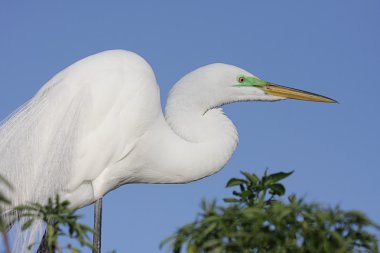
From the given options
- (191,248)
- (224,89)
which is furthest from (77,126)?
(191,248)

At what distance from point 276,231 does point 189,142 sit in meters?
3.54

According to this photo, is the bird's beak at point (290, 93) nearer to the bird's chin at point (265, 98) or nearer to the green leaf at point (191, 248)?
the bird's chin at point (265, 98)

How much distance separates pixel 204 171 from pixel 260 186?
320cm

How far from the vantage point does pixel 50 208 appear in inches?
67.2

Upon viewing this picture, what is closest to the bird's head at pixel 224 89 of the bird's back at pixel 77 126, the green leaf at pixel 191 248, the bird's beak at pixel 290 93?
the bird's beak at pixel 290 93

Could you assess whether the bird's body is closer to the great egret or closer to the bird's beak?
the great egret

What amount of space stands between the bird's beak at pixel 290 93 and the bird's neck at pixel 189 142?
65 centimetres

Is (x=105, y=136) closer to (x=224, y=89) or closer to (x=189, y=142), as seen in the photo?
(x=189, y=142)

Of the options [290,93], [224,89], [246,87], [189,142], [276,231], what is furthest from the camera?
[290,93]

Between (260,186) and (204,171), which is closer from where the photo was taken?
(260,186)

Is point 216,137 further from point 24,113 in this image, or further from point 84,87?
point 24,113

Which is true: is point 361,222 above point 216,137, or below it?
below

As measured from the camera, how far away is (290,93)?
5.67 m

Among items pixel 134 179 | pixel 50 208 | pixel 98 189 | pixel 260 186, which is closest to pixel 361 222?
pixel 260 186
